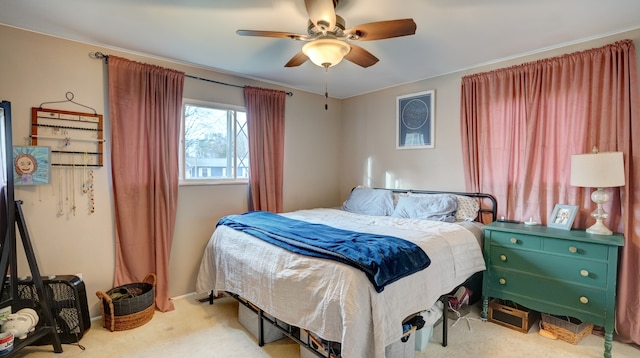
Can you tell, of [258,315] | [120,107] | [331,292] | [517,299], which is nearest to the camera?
[331,292]

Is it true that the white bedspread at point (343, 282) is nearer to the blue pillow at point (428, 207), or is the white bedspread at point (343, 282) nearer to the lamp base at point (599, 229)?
the blue pillow at point (428, 207)

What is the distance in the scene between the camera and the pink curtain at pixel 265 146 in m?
3.60

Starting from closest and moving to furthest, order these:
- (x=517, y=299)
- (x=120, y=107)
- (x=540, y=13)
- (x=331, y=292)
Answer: (x=331, y=292), (x=540, y=13), (x=517, y=299), (x=120, y=107)

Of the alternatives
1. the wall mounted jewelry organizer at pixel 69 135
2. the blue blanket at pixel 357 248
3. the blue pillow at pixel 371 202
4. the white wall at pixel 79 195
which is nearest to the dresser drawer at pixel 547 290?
the blue blanket at pixel 357 248

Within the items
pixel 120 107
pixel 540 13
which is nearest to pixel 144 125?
pixel 120 107

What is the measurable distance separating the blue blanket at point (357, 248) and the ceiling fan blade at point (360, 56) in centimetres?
132

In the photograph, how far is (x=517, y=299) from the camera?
8.36 feet

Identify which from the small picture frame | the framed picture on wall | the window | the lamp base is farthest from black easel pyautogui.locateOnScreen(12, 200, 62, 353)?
the lamp base

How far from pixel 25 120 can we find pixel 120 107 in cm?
66

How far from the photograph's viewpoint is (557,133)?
8.86 feet

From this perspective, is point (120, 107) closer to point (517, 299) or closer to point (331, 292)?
point (331, 292)

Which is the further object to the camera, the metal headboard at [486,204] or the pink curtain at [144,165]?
the metal headboard at [486,204]

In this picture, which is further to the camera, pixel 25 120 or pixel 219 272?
pixel 219 272

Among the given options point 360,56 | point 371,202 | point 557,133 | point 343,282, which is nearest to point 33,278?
point 343,282
